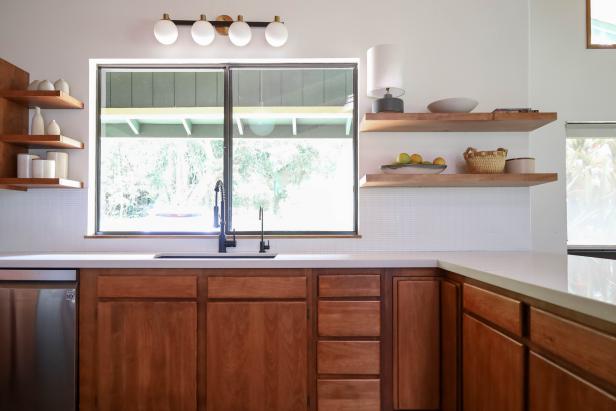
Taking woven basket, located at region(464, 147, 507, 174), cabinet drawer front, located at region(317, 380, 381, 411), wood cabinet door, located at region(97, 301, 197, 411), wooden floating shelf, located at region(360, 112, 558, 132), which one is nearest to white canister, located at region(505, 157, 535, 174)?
woven basket, located at region(464, 147, 507, 174)

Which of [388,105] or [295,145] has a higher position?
[388,105]

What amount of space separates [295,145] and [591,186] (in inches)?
104

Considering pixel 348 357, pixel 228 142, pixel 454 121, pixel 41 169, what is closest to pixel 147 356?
pixel 348 357


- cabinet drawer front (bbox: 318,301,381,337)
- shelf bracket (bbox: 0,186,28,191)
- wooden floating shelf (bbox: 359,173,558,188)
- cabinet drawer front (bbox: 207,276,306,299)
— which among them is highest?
wooden floating shelf (bbox: 359,173,558,188)

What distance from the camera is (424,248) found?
2766mm

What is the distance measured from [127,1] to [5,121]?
1.13 m

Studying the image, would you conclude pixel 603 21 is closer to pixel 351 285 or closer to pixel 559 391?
pixel 351 285

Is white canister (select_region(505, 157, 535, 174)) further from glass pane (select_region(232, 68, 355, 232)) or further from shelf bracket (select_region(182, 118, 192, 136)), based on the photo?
shelf bracket (select_region(182, 118, 192, 136))

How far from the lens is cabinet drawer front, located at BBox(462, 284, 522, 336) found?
1440 millimetres

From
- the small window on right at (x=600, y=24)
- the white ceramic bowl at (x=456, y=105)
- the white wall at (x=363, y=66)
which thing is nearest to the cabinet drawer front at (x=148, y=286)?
the white wall at (x=363, y=66)

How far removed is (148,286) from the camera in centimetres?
213

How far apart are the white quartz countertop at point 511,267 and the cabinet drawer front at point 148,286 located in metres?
0.06

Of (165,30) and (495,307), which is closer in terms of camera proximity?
(495,307)

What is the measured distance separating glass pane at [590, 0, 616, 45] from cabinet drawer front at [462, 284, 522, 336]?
2.99m
